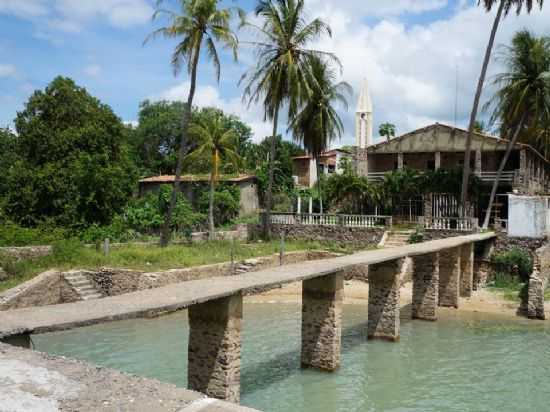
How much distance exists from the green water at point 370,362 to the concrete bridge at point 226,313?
2.60 ft

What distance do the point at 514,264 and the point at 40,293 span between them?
686 inches

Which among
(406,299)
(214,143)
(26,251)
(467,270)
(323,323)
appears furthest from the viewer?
(214,143)

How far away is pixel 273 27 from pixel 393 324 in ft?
57.2

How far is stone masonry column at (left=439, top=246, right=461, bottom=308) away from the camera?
19.9 metres

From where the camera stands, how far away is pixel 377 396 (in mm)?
11148

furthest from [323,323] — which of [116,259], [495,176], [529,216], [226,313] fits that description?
[495,176]

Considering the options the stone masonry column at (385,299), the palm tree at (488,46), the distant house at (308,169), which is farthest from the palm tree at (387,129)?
the stone masonry column at (385,299)

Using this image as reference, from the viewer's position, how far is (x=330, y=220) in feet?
95.6

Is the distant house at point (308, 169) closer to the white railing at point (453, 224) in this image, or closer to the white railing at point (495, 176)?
the white railing at point (495, 176)

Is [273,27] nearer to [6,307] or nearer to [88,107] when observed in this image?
[88,107]

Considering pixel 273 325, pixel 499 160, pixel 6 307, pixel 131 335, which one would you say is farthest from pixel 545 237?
pixel 6 307

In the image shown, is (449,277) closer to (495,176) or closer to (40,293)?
(495,176)

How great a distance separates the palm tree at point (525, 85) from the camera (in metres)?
27.3

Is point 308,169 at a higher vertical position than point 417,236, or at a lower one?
higher
